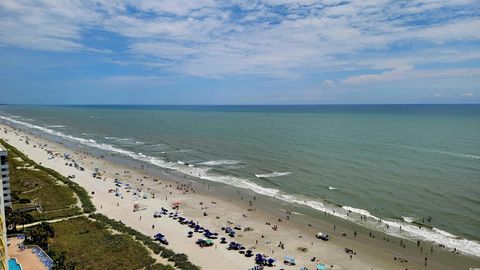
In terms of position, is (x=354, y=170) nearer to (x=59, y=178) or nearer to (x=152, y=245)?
(x=152, y=245)

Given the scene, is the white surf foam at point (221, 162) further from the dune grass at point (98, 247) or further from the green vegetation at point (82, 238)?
the dune grass at point (98, 247)

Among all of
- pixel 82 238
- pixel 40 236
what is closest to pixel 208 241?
pixel 82 238

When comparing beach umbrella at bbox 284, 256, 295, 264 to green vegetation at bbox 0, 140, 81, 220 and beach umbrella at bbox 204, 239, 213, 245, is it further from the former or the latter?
green vegetation at bbox 0, 140, 81, 220

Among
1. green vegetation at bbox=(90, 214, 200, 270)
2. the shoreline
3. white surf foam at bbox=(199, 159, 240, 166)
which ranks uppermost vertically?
white surf foam at bbox=(199, 159, 240, 166)

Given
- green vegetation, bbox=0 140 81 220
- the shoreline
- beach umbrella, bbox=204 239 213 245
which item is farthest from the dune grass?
beach umbrella, bbox=204 239 213 245

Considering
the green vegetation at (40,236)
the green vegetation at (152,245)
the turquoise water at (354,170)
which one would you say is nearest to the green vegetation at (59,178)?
the green vegetation at (152,245)

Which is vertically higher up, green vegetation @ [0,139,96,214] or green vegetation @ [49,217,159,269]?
green vegetation @ [0,139,96,214]
